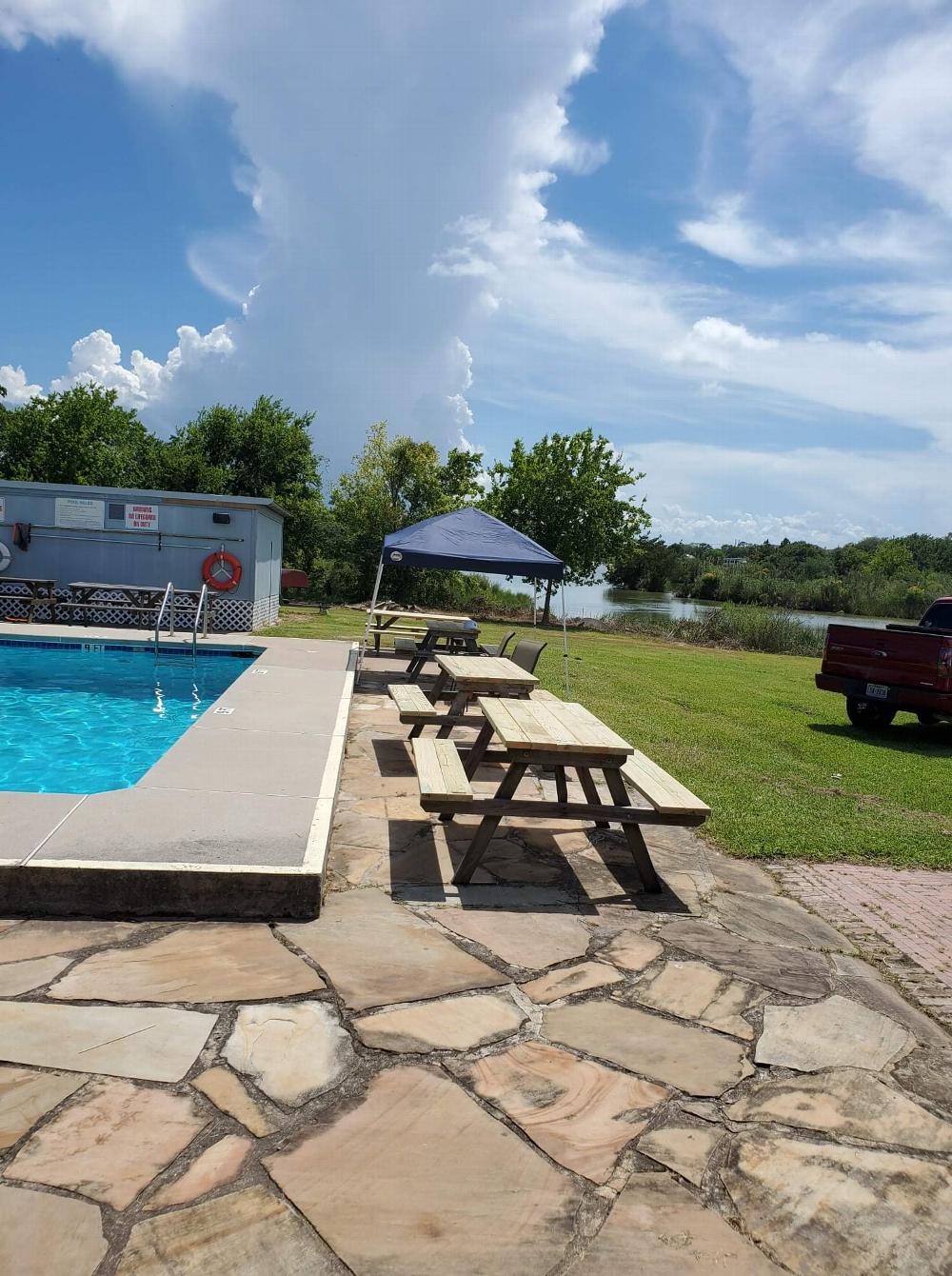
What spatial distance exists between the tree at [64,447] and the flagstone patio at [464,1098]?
3588 cm

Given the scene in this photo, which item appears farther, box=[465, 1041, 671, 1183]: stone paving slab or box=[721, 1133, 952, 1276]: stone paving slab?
box=[465, 1041, 671, 1183]: stone paving slab

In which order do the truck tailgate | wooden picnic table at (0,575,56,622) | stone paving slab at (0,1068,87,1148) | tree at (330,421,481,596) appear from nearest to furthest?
1. stone paving slab at (0,1068,87,1148)
2. the truck tailgate
3. wooden picnic table at (0,575,56,622)
4. tree at (330,421,481,596)

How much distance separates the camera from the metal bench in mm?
3912

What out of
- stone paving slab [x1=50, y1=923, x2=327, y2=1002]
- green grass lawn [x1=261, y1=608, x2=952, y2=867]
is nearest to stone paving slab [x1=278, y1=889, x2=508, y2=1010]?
stone paving slab [x1=50, y1=923, x2=327, y2=1002]

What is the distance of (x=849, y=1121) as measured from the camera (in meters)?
2.35

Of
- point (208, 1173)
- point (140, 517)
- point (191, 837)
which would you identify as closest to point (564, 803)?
point (191, 837)

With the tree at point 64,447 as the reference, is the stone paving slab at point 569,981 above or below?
below

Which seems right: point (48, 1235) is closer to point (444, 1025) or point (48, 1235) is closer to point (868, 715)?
point (444, 1025)

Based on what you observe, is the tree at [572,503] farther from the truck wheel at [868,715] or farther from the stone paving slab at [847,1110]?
the stone paving slab at [847,1110]

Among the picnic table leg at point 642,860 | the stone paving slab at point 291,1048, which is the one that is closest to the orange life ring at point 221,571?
the picnic table leg at point 642,860

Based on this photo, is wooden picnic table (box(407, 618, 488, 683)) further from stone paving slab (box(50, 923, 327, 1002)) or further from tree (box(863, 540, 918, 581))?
tree (box(863, 540, 918, 581))

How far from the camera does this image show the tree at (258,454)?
1303 inches

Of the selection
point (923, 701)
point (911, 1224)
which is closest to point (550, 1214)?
point (911, 1224)

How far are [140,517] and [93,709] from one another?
24.9ft
